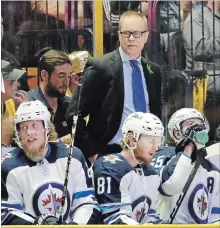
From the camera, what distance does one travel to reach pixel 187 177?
443cm

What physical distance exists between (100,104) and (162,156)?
365 millimetres

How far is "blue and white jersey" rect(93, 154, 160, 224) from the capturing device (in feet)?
13.9

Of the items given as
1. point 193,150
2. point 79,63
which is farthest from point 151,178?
point 79,63

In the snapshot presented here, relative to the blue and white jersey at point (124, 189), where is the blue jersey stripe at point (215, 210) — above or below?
below

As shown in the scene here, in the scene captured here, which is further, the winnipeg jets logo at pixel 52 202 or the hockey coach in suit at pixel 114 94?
the hockey coach in suit at pixel 114 94

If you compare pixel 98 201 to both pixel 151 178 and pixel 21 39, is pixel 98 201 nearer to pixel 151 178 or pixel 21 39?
pixel 151 178

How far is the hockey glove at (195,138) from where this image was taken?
444 cm

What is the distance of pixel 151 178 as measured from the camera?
437 centimetres

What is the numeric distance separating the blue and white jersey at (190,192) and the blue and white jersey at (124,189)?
74 mm

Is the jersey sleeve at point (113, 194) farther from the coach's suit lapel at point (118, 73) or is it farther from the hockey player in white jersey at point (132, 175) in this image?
the coach's suit lapel at point (118, 73)

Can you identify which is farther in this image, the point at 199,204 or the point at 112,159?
the point at 199,204

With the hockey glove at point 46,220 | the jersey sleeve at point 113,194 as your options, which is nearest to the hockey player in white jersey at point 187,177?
the jersey sleeve at point 113,194

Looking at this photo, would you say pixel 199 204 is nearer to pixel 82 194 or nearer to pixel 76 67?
pixel 82 194

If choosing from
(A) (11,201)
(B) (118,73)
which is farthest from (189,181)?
(A) (11,201)
